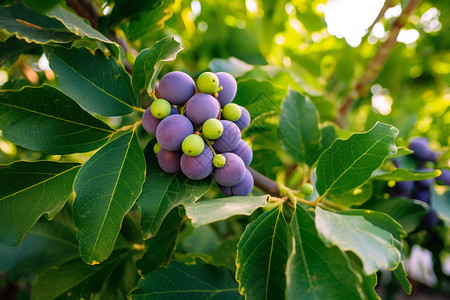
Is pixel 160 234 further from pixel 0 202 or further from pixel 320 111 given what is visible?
pixel 320 111

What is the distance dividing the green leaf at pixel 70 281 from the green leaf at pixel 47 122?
413mm

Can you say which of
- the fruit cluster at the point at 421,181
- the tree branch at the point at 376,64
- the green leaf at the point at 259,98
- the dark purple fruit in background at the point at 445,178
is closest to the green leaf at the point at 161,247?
the green leaf at the point at 259,98

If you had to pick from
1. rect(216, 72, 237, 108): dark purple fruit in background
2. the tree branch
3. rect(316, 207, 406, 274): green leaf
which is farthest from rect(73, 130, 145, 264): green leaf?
the tree branch

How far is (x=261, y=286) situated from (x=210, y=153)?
0.27 metres

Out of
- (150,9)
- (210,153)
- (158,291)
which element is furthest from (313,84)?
(158,291)

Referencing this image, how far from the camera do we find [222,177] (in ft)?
2.09

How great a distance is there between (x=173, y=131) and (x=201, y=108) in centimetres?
7

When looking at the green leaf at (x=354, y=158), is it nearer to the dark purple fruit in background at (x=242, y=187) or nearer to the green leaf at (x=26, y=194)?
the dark purple fruit in background at (x=242, y=187)

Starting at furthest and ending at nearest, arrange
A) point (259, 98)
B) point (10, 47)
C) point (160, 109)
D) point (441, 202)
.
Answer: point (441, 202) → point (259, 98) → point (10, 47) → point (160, 109)

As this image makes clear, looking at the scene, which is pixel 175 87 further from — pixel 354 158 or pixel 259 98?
pixel 354 158

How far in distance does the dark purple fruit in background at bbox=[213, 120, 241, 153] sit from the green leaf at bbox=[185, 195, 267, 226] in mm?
112

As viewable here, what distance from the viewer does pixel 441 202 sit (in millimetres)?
1000

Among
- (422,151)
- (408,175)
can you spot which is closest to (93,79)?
(408,175)

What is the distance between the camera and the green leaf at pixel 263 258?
0.59m
